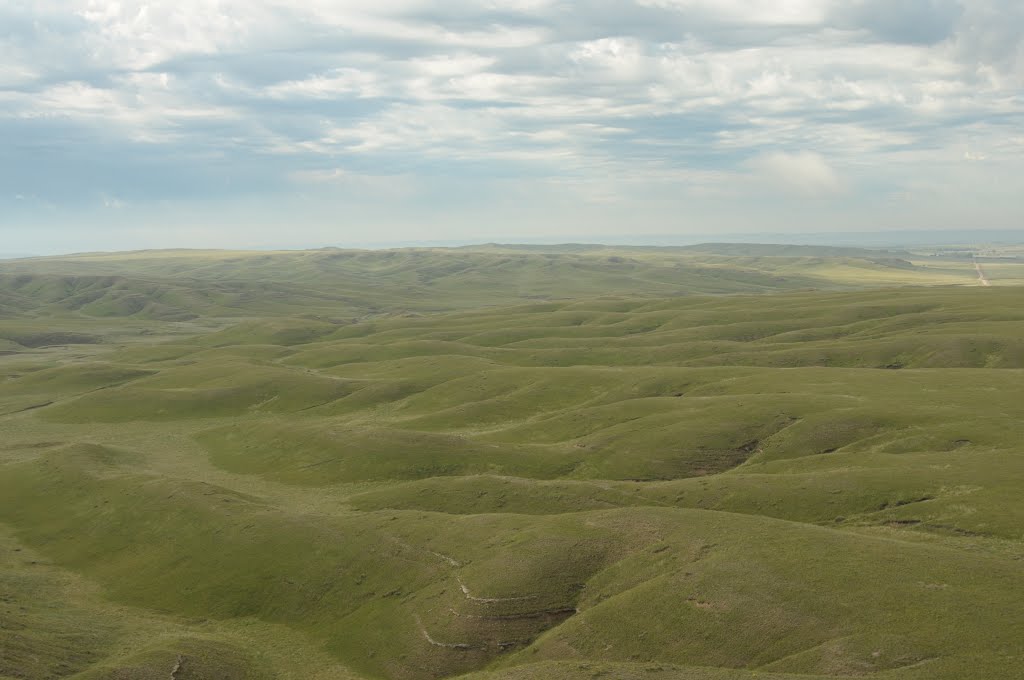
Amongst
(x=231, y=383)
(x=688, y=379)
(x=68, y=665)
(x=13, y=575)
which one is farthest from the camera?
(x=231, y=383)

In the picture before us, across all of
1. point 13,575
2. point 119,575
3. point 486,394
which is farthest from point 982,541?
point 486,394

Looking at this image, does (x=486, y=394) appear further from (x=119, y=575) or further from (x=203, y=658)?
(x=203, y=658)

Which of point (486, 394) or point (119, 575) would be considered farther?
point (486, 394)

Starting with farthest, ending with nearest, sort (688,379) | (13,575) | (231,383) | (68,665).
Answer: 1. (231,383)
2. (688,379)
3. (13,575)
4. (68,665)

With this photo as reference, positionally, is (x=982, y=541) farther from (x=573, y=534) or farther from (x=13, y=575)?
(x=13, y=575)

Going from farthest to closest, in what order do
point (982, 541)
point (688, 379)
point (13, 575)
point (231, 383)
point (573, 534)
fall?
point (231, 383), point (688, 379), point (13, 575), point (573, 534), point (982, 541)

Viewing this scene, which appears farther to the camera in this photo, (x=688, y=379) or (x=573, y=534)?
(x=688, y=379)

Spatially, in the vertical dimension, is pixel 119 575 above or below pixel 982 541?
below

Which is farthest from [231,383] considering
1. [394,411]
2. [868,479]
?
[868,479]

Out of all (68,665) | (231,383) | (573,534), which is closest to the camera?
(68,665)
